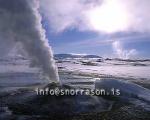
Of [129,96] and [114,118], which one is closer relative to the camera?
[114,118]

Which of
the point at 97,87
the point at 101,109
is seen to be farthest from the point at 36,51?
the point at 101,109

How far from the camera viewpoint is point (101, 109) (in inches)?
592

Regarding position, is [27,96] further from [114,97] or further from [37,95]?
[114,97]

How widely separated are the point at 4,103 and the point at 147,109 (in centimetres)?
846

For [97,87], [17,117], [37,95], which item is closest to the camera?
[17,117]

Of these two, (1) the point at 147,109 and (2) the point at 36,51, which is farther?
(2) the point at 36,51

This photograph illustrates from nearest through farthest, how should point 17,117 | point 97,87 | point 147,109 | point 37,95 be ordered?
point 17,117 < point 147,109 < point 37,95 < point 97,87

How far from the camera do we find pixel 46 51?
81.5ft

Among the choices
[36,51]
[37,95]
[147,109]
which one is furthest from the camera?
[36,51]

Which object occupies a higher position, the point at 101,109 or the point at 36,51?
the point at 36,51

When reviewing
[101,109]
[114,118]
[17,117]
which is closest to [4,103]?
[17,117]

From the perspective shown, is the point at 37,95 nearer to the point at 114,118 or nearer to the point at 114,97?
the point at 114,97

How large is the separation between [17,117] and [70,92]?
212 inches

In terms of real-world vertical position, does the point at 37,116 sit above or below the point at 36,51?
below
